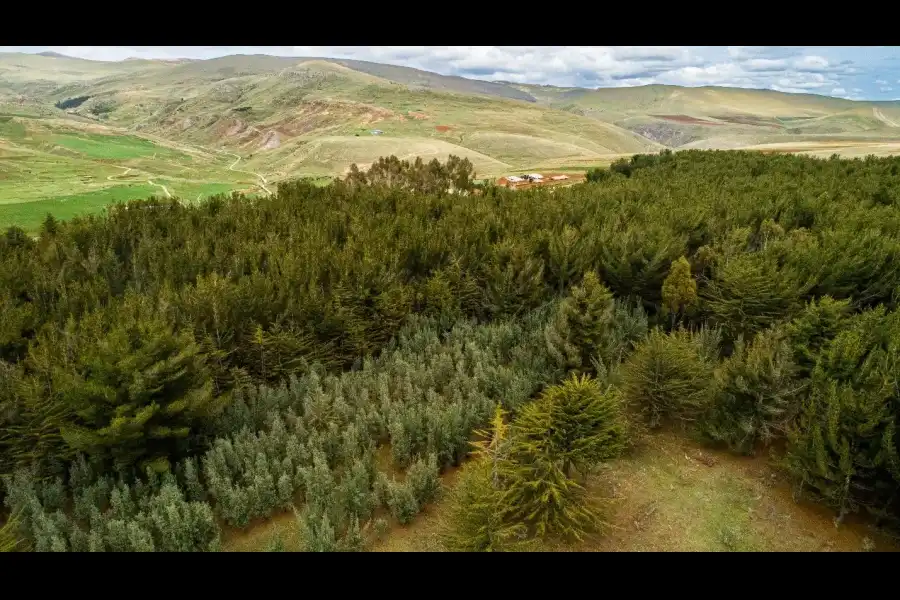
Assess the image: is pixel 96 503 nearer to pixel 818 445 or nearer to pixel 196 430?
pixel 196 430

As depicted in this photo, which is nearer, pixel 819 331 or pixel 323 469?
pixel 323 469

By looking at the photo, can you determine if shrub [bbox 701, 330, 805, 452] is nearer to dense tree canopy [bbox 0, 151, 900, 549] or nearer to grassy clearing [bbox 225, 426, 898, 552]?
dense tree canopy [bbox 0, 151, 900, 549]

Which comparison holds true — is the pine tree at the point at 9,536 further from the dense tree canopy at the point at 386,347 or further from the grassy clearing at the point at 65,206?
the grassy clearing at the point at 65,206

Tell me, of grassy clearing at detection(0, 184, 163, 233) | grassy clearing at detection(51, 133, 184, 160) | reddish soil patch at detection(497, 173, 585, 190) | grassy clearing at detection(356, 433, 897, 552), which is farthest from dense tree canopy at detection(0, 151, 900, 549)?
grassy clearing at detection(51, 133, 184, 160)

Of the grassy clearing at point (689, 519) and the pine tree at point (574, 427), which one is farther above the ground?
the pine tree at point (574, 427)

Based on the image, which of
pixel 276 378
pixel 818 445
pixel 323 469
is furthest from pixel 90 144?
pixel 818 445

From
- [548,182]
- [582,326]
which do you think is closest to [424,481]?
[582,326]

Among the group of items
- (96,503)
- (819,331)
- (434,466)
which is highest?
(819,331)

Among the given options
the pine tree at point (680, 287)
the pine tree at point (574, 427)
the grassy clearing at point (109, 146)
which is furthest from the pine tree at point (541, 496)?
the grassy clearing at point (109, 146)

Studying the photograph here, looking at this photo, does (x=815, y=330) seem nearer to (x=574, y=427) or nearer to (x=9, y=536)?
(x=574, y=427)
